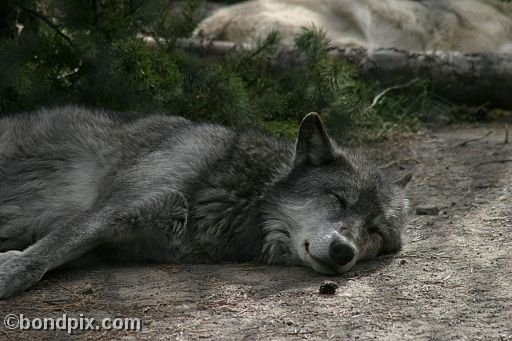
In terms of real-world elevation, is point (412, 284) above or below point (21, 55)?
below

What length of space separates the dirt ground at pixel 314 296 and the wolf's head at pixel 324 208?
0.11 m

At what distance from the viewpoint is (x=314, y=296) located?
4.09 m

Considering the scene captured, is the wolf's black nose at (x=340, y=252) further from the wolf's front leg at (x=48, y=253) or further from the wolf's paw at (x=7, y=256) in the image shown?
the wolf's paw at (x=7, y=256)

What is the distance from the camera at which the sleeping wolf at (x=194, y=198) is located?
177 inches

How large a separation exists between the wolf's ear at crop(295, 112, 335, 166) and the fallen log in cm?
355

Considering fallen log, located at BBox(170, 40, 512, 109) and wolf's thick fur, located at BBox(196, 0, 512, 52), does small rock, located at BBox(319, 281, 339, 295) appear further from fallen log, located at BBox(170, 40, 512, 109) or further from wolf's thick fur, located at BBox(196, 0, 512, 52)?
wolf's thick fur, located at BBox(196, 0, 512, 52)

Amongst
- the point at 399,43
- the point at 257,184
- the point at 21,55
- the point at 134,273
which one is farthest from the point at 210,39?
the point at 134,273

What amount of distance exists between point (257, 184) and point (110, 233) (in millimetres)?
929

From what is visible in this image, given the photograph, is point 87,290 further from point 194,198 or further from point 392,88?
point 392,88

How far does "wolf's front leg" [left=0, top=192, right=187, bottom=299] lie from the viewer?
13.5ft

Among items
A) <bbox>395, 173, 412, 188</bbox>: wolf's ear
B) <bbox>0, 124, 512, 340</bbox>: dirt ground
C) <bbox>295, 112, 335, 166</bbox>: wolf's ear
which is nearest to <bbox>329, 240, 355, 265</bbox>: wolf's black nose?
<bbox>0, 124, 512, 340</bbox>: dirt ground

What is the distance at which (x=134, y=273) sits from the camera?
4484mm

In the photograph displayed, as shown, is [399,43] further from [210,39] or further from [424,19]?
[210,39]

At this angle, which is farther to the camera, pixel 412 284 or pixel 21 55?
pixel 21 55
